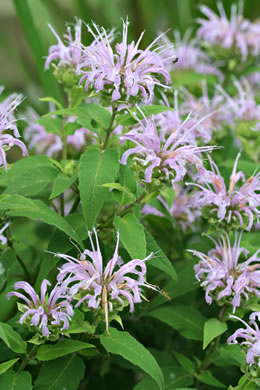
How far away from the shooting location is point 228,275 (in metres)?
0.71

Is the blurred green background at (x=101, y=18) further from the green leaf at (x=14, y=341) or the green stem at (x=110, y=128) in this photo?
the green leaf at (x=14, y=341)

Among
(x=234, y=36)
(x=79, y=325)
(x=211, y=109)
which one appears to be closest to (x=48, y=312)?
(x=79, y=325)

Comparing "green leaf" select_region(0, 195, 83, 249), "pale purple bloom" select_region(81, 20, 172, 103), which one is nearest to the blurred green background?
"pale purple bloom" select_region(81, 20, 172, 103)

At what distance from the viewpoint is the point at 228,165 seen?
88 cm

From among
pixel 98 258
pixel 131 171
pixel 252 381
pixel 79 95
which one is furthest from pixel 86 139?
pixel 252 381

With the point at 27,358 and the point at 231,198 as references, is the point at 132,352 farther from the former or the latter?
the point at 231,198

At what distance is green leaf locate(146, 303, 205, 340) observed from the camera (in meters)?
0.74

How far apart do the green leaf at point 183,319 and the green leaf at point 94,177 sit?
0.63 feet

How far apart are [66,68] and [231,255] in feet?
1.24

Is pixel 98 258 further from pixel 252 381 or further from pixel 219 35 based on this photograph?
pixel 219 35

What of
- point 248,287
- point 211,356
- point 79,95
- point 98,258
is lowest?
point 211,356

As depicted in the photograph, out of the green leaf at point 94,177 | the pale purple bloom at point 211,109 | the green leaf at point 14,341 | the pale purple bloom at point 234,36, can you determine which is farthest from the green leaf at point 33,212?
the pale purple bloom at point 234,36

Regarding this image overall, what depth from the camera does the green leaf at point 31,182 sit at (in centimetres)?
73

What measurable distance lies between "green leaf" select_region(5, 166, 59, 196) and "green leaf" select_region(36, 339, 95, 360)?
199mm
